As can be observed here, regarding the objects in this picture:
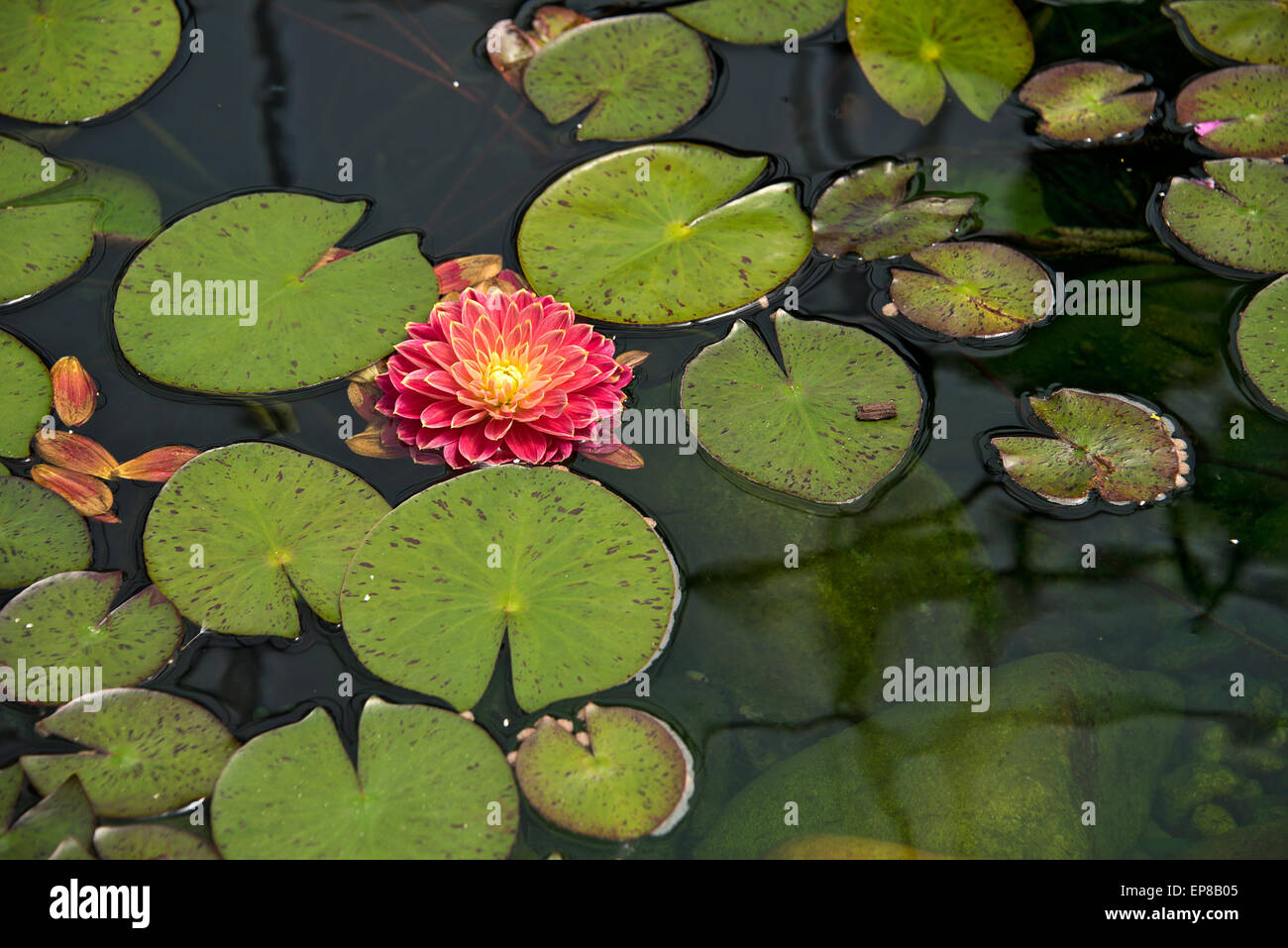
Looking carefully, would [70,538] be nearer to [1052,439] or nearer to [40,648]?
[40,648]

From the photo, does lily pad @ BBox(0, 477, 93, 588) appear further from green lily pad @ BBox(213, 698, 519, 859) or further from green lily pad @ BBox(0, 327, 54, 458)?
green lily pad @ BBox(213, 698, 519, 859)

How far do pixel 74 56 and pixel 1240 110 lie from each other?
399cm

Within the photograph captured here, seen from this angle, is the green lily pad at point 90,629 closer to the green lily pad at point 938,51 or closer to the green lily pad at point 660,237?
the green lily pad at point 660,237

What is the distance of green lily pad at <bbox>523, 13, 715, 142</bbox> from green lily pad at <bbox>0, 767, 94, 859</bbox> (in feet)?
7.79

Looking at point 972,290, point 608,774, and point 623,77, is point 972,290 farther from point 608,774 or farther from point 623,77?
point 608,774

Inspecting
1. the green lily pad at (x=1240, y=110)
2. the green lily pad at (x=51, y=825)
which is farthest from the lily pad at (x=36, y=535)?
the green lily pad at (x=1240, y=110)

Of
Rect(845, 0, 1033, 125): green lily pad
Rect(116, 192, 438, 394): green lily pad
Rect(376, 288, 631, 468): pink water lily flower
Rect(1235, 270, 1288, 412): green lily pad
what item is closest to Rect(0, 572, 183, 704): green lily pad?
Rect(116, 192, 438, 394): green lily pad

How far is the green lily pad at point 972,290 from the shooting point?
2705mm

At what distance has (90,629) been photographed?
7.10 ft

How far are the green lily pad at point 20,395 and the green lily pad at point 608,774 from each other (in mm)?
1594

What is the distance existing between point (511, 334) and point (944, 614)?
1.36m

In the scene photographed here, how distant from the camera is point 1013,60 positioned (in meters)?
3.25

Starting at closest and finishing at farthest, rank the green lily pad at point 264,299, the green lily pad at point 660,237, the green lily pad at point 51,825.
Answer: the green lily pad at point 51,825 → the green lily pad at point 264,299 → the green lily pad at point 660,237
